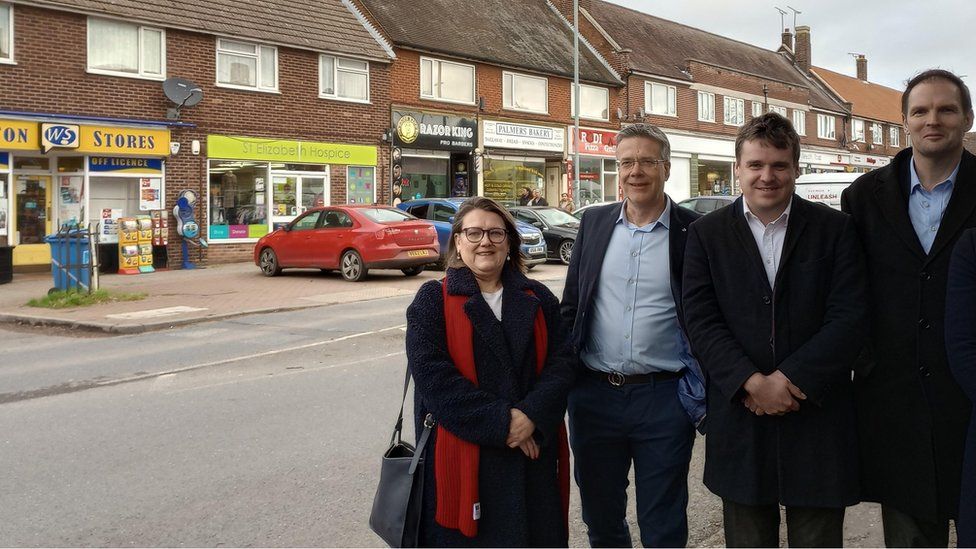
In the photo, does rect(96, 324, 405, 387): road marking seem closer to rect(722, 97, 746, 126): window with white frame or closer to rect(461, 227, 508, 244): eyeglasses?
rect(461, 227, 508, 244): eyeglasses

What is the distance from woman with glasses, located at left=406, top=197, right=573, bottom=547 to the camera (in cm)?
286

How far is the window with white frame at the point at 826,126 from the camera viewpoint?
48906 millimetres

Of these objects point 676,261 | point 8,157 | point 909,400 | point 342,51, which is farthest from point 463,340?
point 342,51

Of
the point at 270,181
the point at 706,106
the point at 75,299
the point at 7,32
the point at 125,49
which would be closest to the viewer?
the point at 75,299

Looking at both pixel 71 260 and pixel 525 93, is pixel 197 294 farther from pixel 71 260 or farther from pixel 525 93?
pixel 525 93

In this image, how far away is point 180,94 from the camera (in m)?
19.8

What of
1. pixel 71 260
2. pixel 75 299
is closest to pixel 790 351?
pixel 75 299

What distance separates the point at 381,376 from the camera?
808 cm

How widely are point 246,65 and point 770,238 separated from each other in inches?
818

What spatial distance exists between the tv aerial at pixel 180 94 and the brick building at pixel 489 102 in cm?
657

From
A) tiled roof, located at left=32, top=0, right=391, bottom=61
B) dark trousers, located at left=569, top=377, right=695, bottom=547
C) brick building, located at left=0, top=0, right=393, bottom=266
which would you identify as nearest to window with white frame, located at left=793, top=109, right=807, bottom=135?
brick building, located at left=0, top=0, right=393, bottom=266

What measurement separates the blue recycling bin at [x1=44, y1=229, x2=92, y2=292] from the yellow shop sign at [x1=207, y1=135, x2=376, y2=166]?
7203 millimetres

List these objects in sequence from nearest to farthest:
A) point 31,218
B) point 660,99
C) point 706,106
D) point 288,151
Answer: point 31,218 < point 288,151 < point 660,99 < point 706,106

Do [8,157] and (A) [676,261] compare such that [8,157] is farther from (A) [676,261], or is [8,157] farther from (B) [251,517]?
(A) [676,261]
